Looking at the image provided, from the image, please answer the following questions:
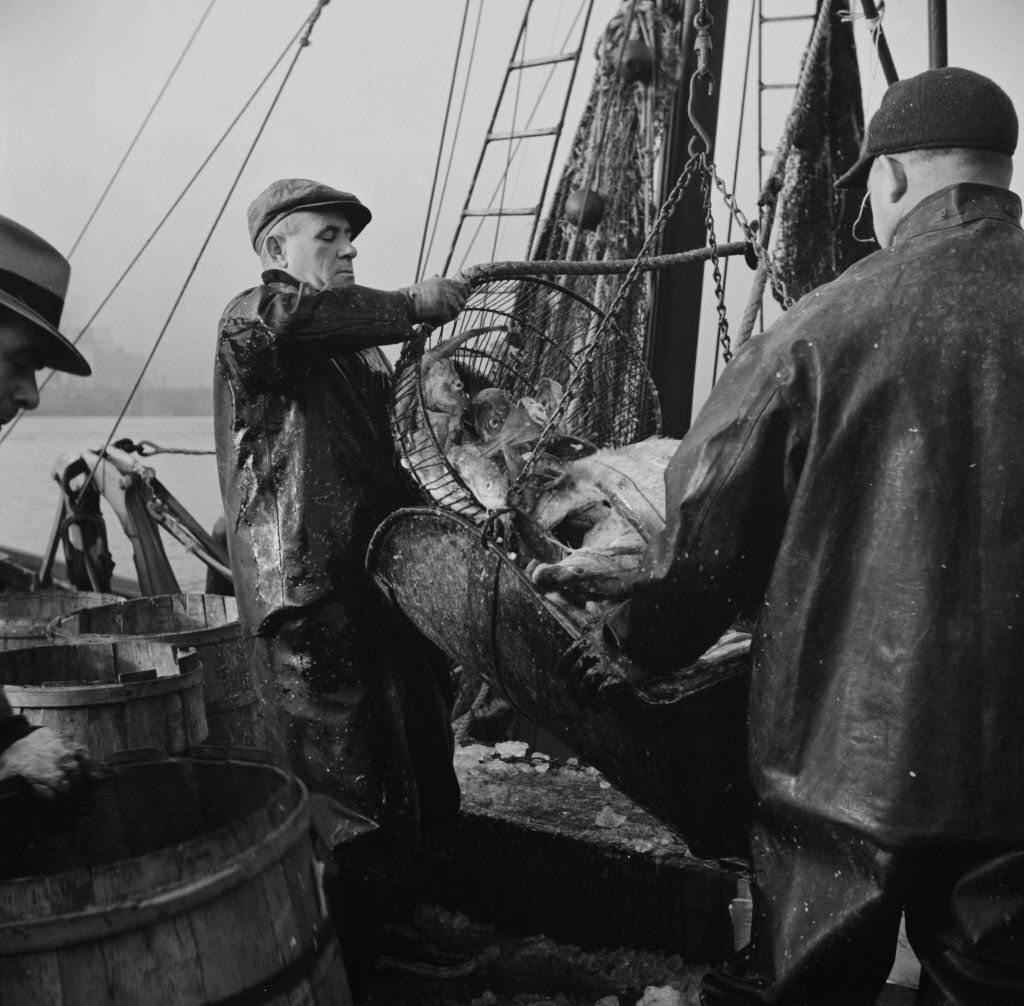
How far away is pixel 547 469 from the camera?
3.60 m

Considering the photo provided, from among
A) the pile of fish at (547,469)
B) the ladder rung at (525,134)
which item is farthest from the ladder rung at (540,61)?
the pile of fish at (547,469)

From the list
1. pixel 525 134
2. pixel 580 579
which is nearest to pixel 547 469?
pixel 580 579

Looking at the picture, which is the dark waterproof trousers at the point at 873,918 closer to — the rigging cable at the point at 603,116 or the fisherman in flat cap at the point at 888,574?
the fisherman in flat cap at the point at 888,574

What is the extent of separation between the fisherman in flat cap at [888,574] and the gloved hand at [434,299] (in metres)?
1.06

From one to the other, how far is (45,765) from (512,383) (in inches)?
114

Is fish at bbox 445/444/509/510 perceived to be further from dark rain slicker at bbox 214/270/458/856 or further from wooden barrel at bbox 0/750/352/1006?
wooden barrel at bbox 0/750/352/1006

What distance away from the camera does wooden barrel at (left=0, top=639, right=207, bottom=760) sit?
9.64 ft

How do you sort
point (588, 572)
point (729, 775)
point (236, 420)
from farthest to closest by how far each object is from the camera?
1. point (236, 420)
2. point (588, 572)
3. point (729, 775)

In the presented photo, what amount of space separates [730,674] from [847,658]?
1.16 ft

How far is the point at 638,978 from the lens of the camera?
309 cm

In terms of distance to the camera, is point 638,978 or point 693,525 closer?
point 693,525

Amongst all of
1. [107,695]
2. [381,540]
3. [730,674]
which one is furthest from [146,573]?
[730,674]

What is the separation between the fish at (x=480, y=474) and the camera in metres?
3.69

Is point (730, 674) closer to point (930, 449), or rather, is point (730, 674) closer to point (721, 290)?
point (930, 449)
